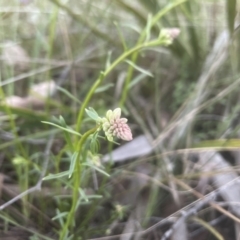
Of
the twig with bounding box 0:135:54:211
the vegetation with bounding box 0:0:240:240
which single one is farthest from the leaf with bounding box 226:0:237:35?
the twig with bounding box 0:135:54:211

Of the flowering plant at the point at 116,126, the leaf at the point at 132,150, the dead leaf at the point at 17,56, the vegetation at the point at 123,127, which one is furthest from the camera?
the dead leaf at the point at 17,56

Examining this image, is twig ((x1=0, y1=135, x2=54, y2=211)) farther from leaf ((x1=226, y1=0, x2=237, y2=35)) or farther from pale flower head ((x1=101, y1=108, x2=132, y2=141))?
leaf ((x1=226, y1=0, x2=237, y2=35))

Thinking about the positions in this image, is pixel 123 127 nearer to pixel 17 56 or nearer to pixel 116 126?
pixel 116 126

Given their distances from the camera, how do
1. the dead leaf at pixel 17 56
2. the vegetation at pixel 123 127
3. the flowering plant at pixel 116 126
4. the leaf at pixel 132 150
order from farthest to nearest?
1. the dead leaf at pixel 17 56
2. the leaf at pixel 132 150
3. the vegetation at pixel 123 127
4. the flowering plant at pixel 116 126

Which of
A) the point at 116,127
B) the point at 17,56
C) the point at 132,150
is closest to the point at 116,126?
the point at 116,127

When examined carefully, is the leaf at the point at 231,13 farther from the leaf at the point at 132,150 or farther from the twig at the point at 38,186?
the twig at the point at 38,186

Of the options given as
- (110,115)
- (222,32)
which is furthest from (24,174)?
(222,32)

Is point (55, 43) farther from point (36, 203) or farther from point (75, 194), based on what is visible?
point (75, 194)

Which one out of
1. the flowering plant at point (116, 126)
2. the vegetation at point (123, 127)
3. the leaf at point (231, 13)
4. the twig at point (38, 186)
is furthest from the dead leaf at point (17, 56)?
the flowering plant at point (116, 126)

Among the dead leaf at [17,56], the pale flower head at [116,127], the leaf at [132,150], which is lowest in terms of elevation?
the leaf at [132,150]
